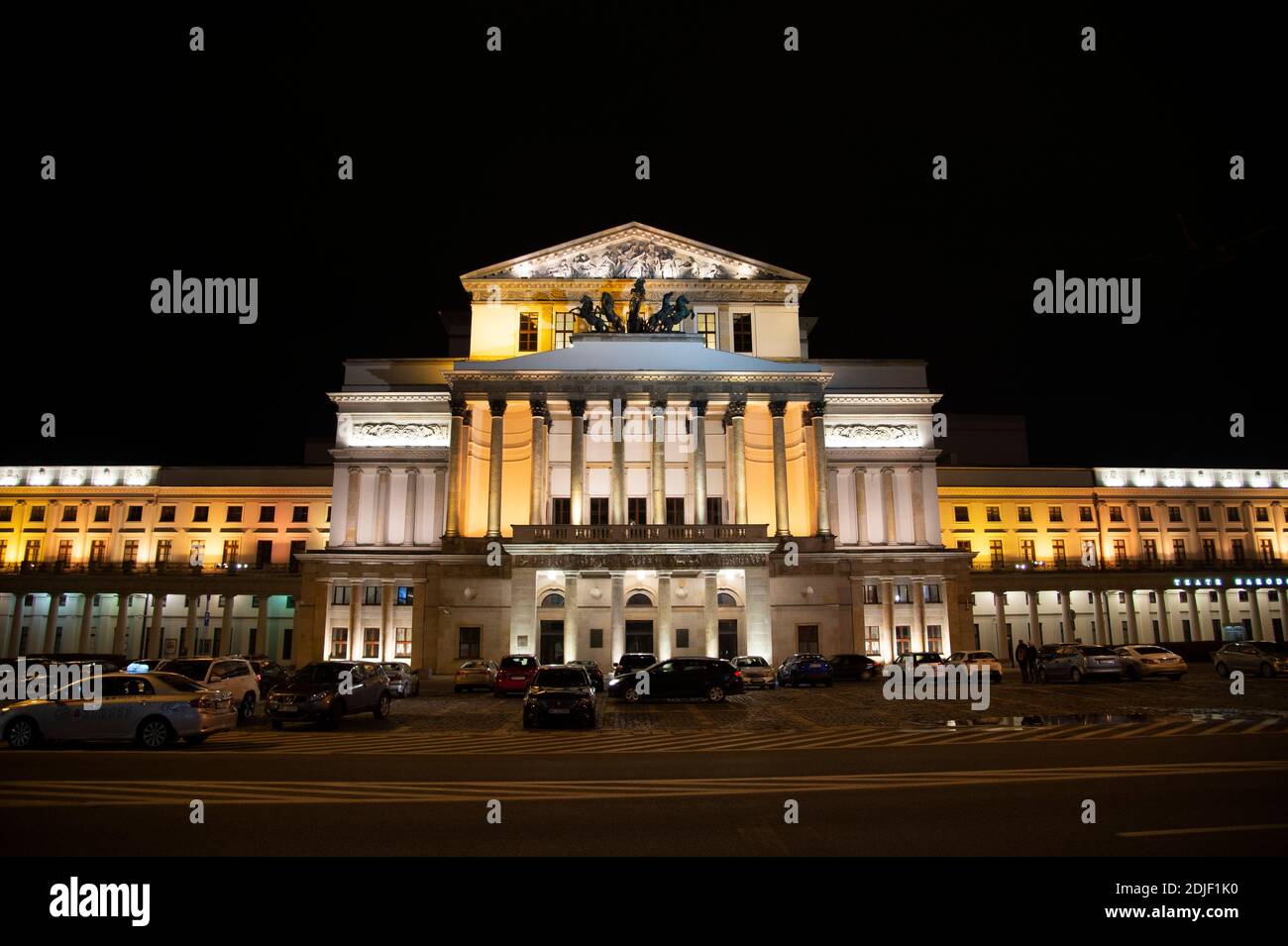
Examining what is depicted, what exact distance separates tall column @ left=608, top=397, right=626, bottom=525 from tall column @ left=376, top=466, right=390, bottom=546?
561 inches

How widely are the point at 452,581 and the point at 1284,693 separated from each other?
3776 cm

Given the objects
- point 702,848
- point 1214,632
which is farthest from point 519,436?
point 1214,632

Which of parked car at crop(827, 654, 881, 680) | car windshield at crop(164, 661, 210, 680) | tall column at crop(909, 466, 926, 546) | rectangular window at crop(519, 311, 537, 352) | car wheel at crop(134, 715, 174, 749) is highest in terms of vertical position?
rectangular window at crop(519, 311, 537, 352)

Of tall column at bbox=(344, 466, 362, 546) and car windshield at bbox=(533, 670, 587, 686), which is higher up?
tall column at bbox=(344, 466, 362, 546)

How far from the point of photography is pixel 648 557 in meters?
45.3

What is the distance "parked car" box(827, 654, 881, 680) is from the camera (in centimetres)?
4247

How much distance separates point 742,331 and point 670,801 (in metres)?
46.9

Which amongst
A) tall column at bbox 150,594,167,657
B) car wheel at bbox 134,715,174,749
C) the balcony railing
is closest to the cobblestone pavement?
car wheel at bbox 134,715,174,749

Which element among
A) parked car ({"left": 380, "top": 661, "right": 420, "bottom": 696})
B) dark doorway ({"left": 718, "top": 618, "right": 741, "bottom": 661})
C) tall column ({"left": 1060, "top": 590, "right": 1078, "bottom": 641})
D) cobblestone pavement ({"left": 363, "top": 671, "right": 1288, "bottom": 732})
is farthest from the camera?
tall column ({"left": 1060, "top": 590, "right": 1078, "bottom": 641})

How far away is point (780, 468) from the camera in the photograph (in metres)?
49.9

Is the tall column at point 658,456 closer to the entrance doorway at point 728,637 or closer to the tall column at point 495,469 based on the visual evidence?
the entrance doorway at point 728,637

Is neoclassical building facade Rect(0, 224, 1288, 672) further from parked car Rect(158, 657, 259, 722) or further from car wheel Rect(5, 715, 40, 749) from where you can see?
car wheel Rect(5, 715, 40, 749)

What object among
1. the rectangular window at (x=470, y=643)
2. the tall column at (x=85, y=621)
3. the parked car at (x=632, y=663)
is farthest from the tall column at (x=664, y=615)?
the tall column at (x=85, y=621)
